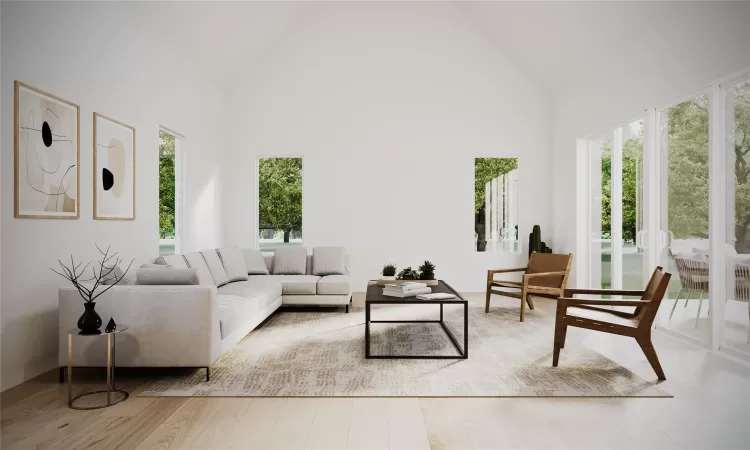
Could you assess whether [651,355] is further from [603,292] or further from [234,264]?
[234,264]

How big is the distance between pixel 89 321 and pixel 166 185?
3555 millimetres

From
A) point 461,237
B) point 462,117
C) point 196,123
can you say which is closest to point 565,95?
point 462,117

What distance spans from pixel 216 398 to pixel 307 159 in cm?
544

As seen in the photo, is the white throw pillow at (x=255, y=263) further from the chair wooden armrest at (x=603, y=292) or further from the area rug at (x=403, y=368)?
the chair wooden armrest at (x=603, y=292)

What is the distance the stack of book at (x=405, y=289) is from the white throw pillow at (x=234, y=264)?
7.82 ft

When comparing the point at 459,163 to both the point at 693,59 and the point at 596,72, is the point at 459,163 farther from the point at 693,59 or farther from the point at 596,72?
the point at 693,59

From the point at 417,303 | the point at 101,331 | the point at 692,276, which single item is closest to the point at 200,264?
the point at 101,331

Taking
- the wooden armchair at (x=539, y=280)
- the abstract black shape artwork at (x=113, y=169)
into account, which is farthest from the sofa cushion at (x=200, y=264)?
the wooden armchair at (x=539, y=280)

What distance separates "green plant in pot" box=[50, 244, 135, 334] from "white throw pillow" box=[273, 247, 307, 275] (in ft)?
7.25

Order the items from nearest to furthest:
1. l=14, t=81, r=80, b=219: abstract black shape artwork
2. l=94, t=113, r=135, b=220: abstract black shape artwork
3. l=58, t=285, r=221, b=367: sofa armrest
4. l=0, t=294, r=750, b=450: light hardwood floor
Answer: l=0, t=294, r=750, b=450: light hardwood floor → l=58, t=285, r=221, b=367: sofa armrest → l=14, t=81, r=80, b=219: abstract black shape artwork → l=94, t=113, r=135, b=220: abstract black shape artwork

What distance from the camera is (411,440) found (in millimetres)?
2568

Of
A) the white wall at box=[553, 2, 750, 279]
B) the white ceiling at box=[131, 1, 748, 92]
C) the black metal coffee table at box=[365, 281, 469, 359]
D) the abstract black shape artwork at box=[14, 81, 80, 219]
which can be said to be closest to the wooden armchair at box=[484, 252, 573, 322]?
the white wall at box=[553, 2, 750, 279]

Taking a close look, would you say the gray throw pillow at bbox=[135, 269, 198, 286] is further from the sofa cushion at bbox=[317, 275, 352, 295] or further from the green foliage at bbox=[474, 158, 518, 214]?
the green foliage at bbox=[474, 158, 518, 214]

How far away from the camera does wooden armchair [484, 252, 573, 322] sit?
5.75 meters
